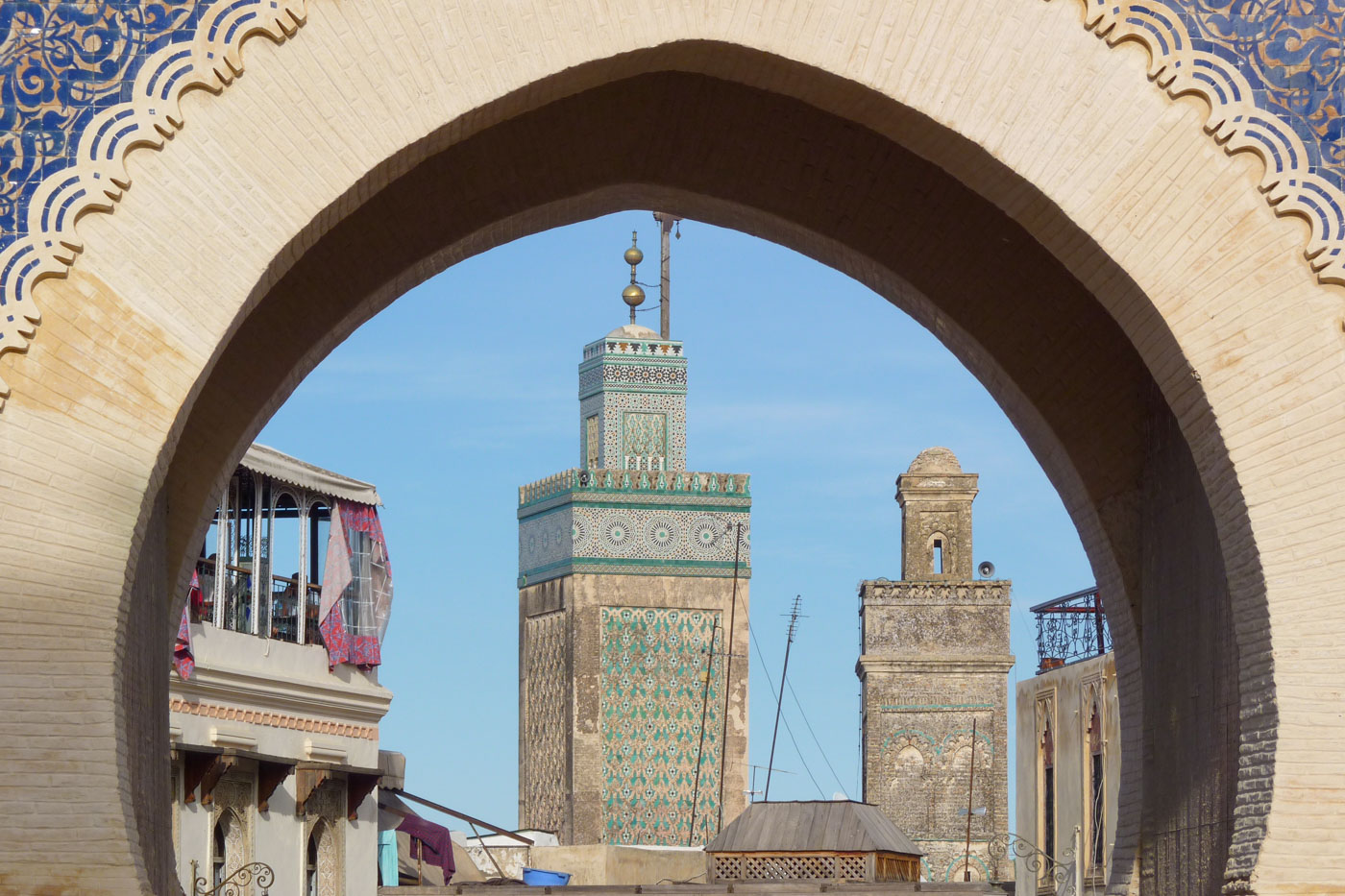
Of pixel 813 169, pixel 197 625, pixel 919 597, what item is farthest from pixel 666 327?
pixel 813 169

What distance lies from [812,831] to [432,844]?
166 inches

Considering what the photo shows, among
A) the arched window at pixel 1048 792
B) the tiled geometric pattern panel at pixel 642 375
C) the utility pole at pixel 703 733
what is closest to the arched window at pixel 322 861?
the arched window at pixel 1048 792

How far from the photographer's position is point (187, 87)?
4207 millimetres

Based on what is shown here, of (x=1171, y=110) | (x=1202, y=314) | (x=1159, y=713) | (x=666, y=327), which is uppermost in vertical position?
(x=666, y=327)

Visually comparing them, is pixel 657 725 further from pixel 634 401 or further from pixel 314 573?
pixel 314 573

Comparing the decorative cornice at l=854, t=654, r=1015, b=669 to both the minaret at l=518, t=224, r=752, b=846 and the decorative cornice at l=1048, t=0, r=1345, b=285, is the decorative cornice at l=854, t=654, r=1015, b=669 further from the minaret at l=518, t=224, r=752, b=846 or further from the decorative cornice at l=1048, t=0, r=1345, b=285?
the decorative cornice at l=1048, t=0, r=1345, b=285

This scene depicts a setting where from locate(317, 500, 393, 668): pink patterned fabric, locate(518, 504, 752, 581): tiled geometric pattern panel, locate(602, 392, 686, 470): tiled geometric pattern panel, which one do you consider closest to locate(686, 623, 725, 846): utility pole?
locate(518, 504, 752, 581): tiled geometric pattern panel

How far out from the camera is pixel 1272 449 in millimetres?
4199

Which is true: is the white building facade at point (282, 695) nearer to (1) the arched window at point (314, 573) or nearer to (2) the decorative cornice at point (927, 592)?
(1) the arched window at point (314, 573)

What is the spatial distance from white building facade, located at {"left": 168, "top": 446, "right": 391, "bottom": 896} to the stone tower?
41.4 feet

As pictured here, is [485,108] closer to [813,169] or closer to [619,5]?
[619,5]

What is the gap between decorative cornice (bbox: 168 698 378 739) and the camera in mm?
12953

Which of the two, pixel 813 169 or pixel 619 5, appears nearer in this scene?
pixel 619 5

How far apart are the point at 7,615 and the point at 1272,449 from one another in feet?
8.01
